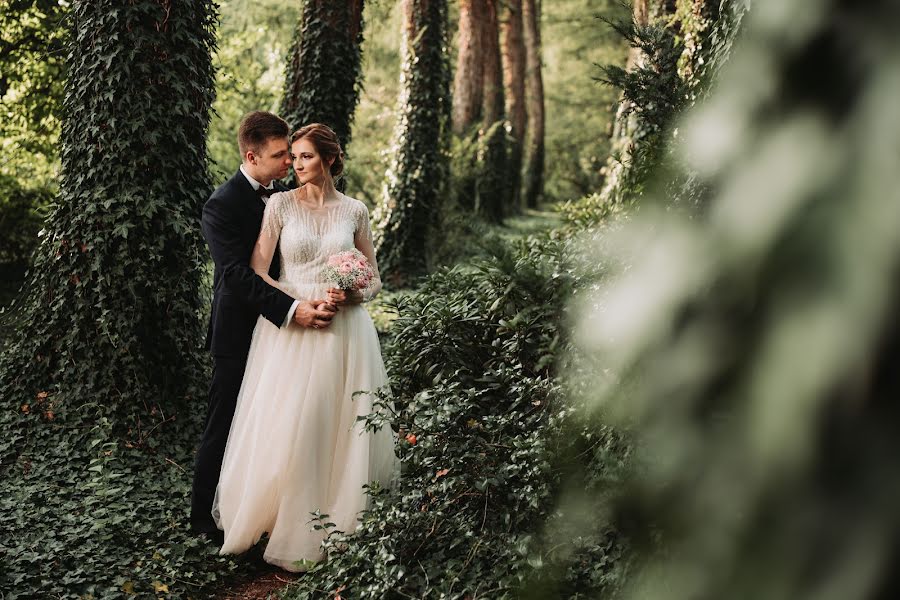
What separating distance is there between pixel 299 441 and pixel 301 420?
0.39ft

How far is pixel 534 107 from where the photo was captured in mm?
28188

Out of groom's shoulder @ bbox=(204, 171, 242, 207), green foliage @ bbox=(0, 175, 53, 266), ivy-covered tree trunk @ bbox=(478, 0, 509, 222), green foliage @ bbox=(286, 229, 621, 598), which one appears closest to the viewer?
green foliage @ bbox=(286, 229, 621, 598)

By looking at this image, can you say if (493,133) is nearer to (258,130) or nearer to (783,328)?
(258,130)

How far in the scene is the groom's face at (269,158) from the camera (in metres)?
4.89

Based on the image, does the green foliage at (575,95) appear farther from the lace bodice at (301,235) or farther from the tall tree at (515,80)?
the lace bodice at (301,235)

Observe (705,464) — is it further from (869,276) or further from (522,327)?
(522,327)

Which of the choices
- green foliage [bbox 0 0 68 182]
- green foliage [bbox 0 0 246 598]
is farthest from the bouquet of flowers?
green foliage [bbox 0 0 68 182]

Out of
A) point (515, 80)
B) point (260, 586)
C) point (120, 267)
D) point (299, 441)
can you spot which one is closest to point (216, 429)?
point (299, 441)

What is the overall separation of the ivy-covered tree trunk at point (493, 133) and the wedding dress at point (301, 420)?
1400 cm

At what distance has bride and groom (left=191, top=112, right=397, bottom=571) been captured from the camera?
4.61 m

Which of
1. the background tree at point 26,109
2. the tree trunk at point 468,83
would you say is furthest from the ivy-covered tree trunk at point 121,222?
the tree trunk at point 468,83

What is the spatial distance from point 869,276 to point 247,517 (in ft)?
14.4

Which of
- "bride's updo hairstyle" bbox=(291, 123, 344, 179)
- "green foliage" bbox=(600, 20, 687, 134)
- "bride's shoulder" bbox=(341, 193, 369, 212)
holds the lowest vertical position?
"bride's shoulder" bbox=(341, 193, 369, 212)

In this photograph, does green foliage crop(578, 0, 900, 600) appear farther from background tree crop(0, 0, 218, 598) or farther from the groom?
background tree crop(0, 0, 218, 598)
